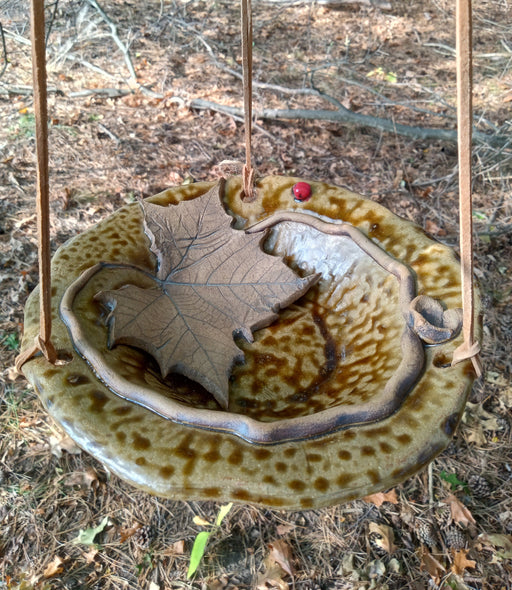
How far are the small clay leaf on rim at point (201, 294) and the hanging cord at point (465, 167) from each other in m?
0.55

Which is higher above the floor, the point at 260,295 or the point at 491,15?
the point at 491,15

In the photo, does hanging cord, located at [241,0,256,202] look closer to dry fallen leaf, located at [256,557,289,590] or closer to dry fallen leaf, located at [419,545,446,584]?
dry fallen leaf, located at [256,557,289,590]

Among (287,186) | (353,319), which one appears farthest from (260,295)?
(287,186)

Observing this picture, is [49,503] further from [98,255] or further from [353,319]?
[353,319]

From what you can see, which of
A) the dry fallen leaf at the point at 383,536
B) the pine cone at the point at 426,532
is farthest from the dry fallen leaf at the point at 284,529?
the pine cone at the point at 426,532

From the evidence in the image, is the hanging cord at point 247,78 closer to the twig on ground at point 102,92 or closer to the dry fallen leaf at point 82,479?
the dry fallen leaf at point 82,479

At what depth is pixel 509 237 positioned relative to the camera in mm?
3293

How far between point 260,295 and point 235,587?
4.05 feet

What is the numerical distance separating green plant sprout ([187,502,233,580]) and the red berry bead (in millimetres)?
1300

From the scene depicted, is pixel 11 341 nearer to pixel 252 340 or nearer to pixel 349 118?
pixel 252 340

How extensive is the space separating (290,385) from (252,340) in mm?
171

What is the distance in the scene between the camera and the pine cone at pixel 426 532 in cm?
202

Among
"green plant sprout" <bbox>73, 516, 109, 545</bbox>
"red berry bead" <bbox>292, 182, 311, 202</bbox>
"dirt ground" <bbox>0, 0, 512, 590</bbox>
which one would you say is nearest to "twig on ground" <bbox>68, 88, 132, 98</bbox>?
"dirt ground" <bbox>0, 0, 512, 590</bbox>

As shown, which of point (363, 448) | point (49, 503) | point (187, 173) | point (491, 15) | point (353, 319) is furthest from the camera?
point (491, 15)
